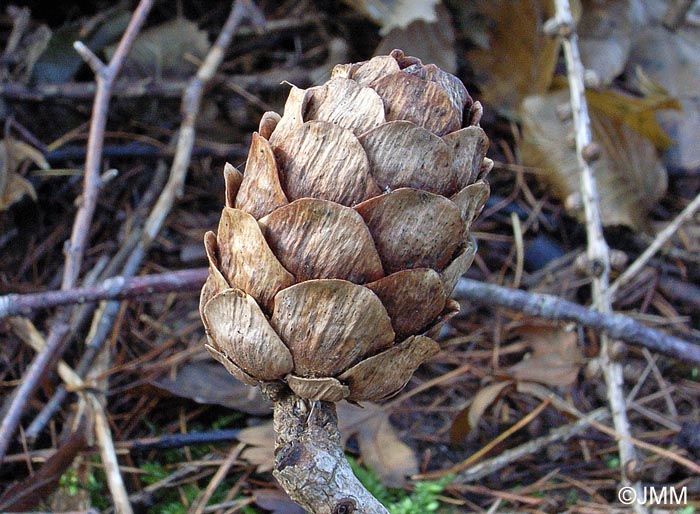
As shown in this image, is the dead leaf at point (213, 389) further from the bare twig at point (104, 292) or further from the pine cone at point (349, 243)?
the pine cone at point (349, 243)

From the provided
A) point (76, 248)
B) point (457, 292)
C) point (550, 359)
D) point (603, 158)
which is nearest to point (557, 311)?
point (550, 359)

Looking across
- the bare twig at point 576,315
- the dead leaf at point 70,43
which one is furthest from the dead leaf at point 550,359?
the dead leaf at point 70,43

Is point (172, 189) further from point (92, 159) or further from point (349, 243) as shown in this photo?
point (349, 243)

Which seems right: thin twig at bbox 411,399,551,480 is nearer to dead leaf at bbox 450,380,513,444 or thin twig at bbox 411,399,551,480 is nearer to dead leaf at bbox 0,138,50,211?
dead leaf at bbox 450,380,513,444

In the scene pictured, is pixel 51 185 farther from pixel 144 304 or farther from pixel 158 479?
pixel 158 479

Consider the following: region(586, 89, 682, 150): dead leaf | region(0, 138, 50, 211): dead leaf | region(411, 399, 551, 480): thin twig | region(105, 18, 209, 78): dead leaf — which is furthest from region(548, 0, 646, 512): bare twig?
region(0, 138, 50, 211): dead leaf

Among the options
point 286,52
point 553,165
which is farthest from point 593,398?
point 286,52
